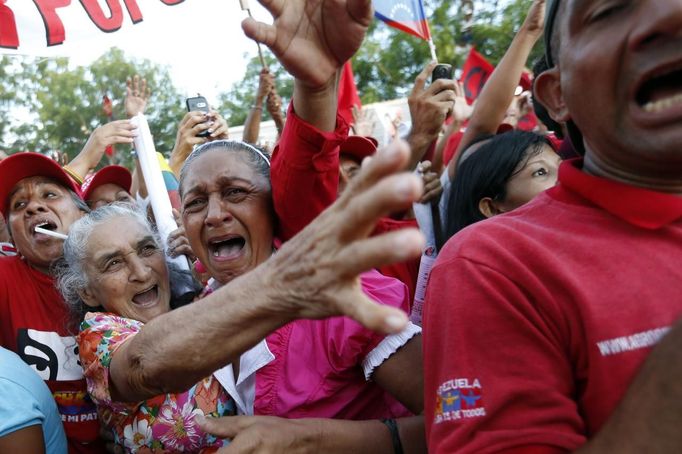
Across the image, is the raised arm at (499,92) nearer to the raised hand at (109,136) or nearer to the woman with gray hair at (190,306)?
the woman with gray hair at (190,306)

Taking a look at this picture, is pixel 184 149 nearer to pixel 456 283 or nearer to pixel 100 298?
pixel 100 298

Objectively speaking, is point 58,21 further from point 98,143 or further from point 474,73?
point 474,73

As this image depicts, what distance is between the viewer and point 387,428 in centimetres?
168

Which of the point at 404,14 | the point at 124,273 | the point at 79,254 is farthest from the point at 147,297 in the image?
the point at 404,14

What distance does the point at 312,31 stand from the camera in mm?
Answer: 1661

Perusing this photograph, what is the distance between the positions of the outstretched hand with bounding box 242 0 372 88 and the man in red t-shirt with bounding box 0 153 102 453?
1.41 m

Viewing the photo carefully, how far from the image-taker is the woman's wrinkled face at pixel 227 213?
2014 millimetres

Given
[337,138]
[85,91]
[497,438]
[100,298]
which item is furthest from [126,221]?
[85,91]

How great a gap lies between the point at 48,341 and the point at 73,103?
25.0 meters

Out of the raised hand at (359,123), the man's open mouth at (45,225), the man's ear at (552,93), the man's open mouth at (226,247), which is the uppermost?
the man's ear at (552,93)

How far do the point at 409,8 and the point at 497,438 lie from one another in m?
3.85

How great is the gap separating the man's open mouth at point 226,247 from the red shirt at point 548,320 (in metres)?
0.97

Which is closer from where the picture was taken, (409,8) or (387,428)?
(387,428)

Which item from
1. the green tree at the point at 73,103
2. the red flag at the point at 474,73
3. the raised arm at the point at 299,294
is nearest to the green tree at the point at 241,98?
the green tree at the point at 73,103
